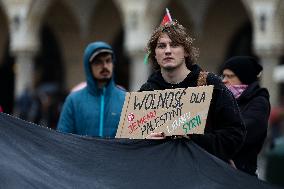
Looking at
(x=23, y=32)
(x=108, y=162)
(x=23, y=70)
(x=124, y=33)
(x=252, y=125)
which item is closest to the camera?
(x=108, y=162)

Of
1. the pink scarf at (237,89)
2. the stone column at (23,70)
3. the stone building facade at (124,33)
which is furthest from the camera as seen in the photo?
the stone column at (23,70)

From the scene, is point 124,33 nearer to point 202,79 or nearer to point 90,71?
point 90,71

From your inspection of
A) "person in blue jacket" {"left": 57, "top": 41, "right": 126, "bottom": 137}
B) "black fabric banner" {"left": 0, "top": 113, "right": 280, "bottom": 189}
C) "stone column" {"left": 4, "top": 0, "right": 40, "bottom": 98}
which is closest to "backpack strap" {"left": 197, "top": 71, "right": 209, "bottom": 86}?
"black fabric banner" {"left": 0, "top": 113, "right": 280, "bottom": 189}

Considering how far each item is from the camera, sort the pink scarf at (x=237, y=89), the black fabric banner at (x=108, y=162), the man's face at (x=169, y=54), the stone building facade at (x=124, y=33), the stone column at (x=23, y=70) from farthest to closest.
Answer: the stone column at (x=23, y=70)
the stone building facade at (x=124, y=33)
the pink scarf at (x=237, y=89)
the man's face at (x=169, y=54)
the black fabric banner at (x=108, y=162)

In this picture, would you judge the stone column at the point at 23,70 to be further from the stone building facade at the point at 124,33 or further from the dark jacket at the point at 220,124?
the dark jacket at the point at 220,124

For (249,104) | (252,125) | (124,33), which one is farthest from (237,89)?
(124,33)

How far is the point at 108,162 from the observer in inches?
150

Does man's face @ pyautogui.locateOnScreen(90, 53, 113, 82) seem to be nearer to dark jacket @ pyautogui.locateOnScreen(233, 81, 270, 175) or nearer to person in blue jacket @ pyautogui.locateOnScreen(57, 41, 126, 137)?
person in blue jacket @ pyautogui.locateOnScreen(57, 41, 126, 137)

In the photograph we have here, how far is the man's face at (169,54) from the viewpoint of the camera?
3.95 meters

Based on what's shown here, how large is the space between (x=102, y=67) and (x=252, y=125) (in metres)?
1.23

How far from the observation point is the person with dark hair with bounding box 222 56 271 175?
450cm

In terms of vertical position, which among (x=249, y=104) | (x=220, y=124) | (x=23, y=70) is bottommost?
(x=220, y=124)

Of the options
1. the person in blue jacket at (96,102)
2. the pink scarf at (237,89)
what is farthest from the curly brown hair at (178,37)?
the person in blue jacket at (96,102)

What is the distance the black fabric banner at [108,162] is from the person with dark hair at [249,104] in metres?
0.64
